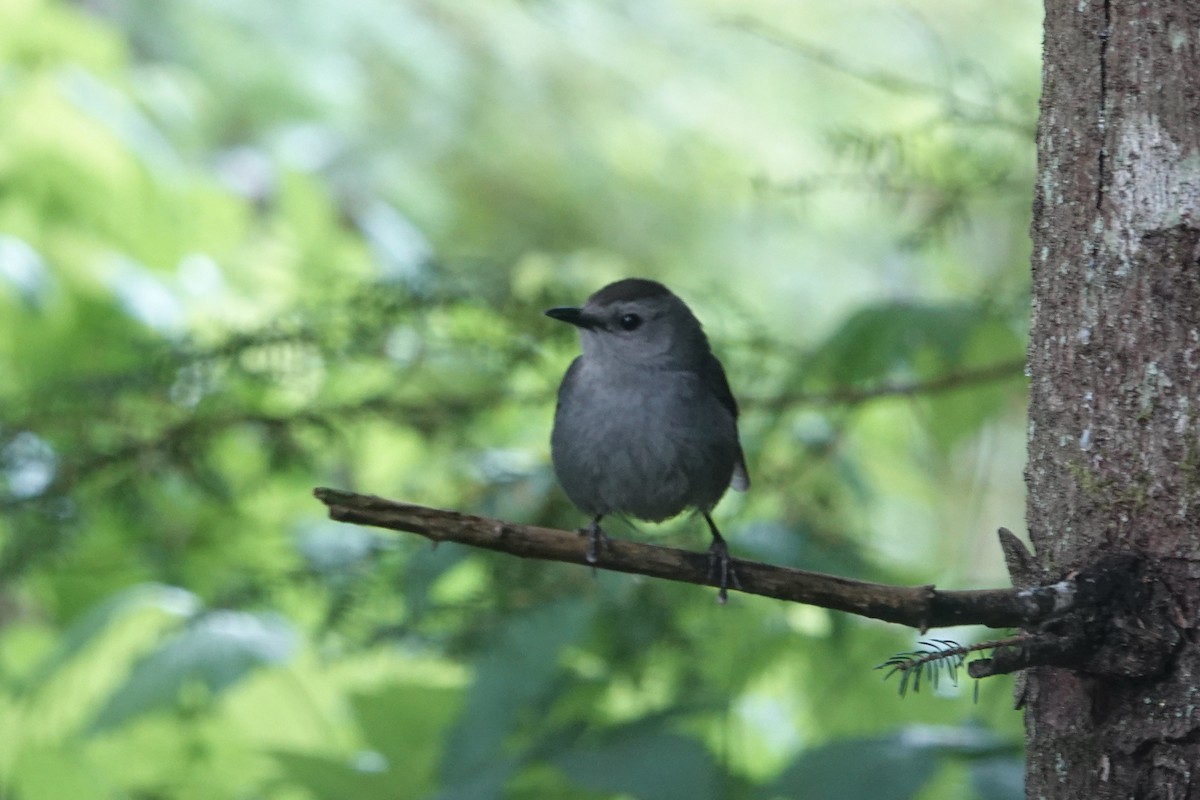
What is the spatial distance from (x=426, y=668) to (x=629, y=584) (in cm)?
89

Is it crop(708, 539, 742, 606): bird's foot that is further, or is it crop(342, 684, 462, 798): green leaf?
crop(342, 684, 462, 798): green leaf

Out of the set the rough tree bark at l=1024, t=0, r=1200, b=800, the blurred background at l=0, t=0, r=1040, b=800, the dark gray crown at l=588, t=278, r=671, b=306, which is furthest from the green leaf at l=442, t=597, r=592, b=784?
the rough tree bark at l=1024, t=0, r=1200, b=800

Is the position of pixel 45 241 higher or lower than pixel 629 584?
higher

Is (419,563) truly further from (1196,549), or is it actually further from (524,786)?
(1196,549)

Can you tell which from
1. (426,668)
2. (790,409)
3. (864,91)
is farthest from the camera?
(864,91)

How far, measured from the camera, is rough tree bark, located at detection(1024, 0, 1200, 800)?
1673 millimetres

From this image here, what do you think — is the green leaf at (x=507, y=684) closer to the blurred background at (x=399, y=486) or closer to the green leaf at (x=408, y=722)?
the blurred background at (x=399, y=486)

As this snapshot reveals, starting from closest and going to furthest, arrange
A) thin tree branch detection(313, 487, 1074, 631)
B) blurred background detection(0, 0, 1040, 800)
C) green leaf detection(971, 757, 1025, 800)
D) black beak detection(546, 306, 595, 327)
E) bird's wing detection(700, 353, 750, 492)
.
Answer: thin tree branch detection(313, 487, 1074, 631) → green leaf detection(971, 757, 1025, 800) → blurred background detection(0, 0, 1040, 800) → black beak detection(546, 306, 595, 327) → bird's wing detection(700, 353, 750, 492)

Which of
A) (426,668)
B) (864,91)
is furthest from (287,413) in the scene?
(864,91)

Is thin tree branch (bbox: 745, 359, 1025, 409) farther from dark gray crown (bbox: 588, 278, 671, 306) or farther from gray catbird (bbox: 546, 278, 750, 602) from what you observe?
dark gray crown (bbox: 588, 278, 671, 306)

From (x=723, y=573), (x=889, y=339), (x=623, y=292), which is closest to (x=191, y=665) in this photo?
(x=623, y=292)

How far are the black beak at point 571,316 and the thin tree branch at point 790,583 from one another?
1235 mm

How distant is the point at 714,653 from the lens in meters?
3.36

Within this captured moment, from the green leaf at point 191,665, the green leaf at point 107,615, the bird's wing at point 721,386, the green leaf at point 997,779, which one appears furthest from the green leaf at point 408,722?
the green leaf at point 997,779
